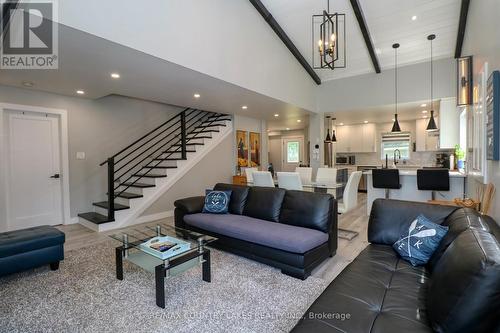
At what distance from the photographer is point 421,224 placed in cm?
212

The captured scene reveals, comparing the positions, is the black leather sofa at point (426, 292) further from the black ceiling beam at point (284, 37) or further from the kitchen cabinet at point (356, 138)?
the kitchen cabinet at point (356, 138)

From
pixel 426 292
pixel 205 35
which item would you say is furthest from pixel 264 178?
pixel 426 292

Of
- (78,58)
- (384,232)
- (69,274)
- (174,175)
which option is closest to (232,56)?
(78,58)

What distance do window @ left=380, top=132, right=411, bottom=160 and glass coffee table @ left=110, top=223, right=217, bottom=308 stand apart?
26.5ft

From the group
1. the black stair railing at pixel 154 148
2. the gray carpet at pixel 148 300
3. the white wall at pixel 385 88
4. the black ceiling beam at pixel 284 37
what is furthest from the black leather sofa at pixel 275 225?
the white wall at pixel 385 88

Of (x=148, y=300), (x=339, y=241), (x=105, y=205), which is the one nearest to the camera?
(x=148, y=300)

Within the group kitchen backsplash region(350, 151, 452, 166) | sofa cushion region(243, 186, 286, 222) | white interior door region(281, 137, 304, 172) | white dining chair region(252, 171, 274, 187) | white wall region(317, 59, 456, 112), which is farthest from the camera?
white interior door region(281, 137, 304, 172)

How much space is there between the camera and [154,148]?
6367 millimetres

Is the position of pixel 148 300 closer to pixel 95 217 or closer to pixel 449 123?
pixel 95 217

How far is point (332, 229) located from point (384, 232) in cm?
76

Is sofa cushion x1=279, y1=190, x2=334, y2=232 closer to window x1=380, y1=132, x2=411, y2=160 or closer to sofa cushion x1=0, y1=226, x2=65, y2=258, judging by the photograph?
sofa cushion x1=0, y1=226, x2=65, y2=258

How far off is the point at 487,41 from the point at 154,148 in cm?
630

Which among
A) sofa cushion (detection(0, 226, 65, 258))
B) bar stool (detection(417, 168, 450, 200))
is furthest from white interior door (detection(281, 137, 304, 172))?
sofa cushion (detection(0, 226, 65, 258))

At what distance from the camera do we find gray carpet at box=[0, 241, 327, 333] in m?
1.95
